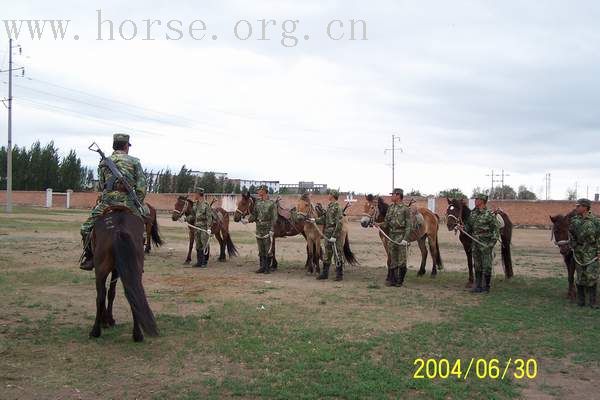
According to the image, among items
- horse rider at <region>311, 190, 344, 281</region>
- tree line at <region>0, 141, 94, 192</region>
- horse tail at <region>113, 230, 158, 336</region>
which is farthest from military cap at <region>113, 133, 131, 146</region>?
tree line at <region>0, 141, 94, 192</region>

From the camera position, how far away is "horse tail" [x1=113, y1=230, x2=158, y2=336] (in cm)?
650

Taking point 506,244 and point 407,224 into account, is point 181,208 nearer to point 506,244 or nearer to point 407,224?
point 407,224

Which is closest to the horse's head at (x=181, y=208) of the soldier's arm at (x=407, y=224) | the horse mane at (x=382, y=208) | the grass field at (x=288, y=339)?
the grass field at (x=288, y=339)

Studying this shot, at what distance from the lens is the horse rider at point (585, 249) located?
9984 mm

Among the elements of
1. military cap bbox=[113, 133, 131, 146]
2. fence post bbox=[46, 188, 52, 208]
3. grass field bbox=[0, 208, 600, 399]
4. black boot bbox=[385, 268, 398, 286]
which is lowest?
grass field bbox=[0, 208, 600, 399]

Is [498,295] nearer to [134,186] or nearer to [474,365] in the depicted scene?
[474,365]

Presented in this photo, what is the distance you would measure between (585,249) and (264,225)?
7.68 meters

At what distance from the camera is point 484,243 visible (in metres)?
11.3

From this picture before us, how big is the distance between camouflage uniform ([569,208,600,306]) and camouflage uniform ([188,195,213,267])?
30.7ft

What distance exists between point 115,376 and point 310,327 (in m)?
3.15

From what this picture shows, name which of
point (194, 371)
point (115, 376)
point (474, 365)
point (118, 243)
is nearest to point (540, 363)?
point (474, 365)

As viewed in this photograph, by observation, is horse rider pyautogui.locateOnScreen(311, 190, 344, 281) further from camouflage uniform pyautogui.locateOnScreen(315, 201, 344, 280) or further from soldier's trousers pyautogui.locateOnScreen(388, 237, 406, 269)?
soldier's trousers pyautogui.locateOnScreen(388, 237, 406, 269)

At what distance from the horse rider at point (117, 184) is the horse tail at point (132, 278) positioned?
22.7 inches

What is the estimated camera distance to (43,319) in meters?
8.01
